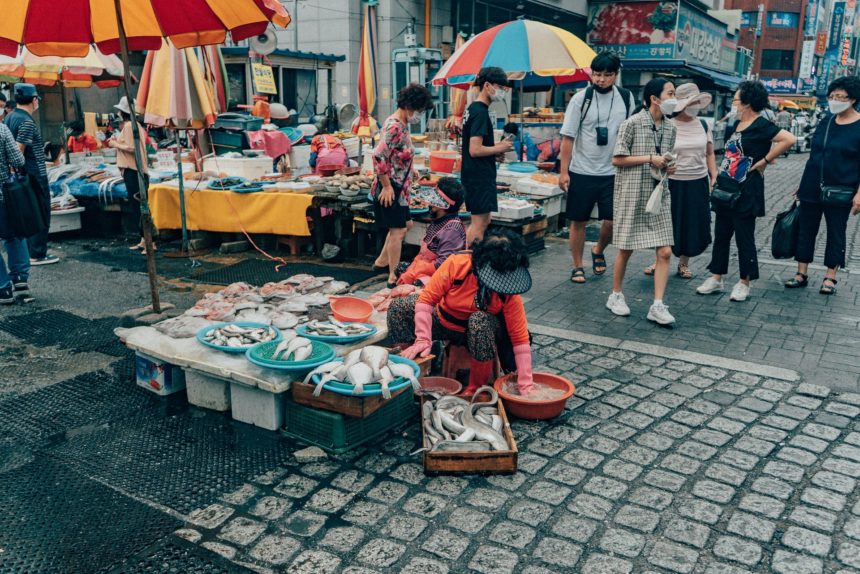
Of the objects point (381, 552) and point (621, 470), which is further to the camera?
point (621, 470)

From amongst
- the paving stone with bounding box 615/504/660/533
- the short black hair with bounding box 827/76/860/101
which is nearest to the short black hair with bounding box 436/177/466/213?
the paving stone with bounding box 615/504/660/533

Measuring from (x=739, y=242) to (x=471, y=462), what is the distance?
15.1ft

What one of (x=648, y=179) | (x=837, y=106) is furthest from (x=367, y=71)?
(x=837, y=106)

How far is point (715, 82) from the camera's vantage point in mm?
28781

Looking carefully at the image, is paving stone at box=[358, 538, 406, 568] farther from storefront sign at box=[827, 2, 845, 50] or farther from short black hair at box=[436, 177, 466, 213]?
storefront sign at box=[827, 2, 845, 50]

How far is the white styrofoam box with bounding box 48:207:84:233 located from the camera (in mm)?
9836

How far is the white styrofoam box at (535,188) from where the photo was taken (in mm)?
9344

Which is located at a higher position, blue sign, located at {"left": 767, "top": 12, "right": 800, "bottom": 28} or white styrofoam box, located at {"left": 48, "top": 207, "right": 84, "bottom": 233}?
blue sign, located at {"left": 767, "top": 12, "right": 800, "bottom": 28}

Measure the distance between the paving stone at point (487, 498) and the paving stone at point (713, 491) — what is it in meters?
1.00

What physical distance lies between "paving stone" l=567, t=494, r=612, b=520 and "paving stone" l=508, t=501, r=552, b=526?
130mm

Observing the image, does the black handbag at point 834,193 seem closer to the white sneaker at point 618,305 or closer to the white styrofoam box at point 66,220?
the white sneaker at point 618,305

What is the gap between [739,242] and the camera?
6.93m

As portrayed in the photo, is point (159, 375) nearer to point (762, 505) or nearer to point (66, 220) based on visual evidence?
point (762, 505)

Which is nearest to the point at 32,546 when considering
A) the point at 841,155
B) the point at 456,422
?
the point at 456,422
